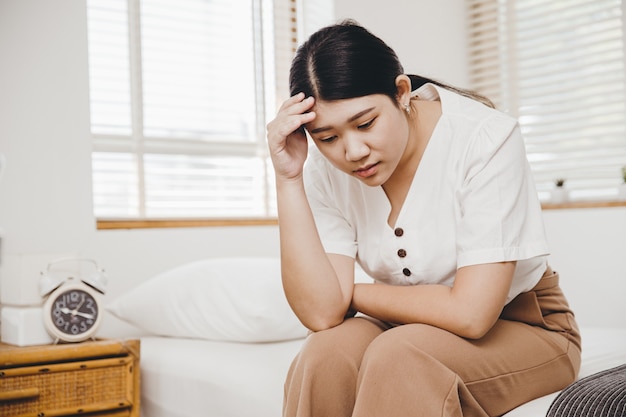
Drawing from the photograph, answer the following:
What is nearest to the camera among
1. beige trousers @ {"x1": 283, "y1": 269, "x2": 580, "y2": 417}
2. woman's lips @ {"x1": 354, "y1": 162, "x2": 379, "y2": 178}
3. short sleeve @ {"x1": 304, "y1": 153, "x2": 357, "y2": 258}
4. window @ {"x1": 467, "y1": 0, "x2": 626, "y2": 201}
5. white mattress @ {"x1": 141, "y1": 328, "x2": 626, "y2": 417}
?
beige trousers @ {"x1": 283, "y1": 269, "x2": 580, "y2": 417}

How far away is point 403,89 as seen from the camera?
1.26m

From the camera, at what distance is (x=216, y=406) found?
1.60 metres

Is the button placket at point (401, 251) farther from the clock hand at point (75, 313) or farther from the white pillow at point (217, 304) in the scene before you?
the clock hand at point (75, 313)

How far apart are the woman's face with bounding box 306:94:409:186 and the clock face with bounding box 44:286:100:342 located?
0.89 meters

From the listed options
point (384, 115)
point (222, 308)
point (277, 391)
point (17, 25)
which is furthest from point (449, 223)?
point (17, 25)

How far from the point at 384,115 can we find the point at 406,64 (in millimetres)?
2023

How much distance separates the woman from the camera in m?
1.11

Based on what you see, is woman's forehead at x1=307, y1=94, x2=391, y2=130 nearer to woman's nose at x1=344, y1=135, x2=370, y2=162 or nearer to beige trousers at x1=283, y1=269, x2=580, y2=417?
woman's nose at x1=344, y1=135, x2=370, y2=162

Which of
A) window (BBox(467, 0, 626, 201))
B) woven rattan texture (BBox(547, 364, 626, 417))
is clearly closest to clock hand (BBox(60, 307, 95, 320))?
woven rattan texture (BBox(547, 364, 626, 417))

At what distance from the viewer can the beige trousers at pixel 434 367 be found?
1.03 meters

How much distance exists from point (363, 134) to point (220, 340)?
91 cm

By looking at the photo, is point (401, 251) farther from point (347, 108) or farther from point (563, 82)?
point (563, 82)

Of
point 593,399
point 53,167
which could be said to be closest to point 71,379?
point 53,167

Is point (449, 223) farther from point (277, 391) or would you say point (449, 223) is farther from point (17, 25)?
point (17, 25)
